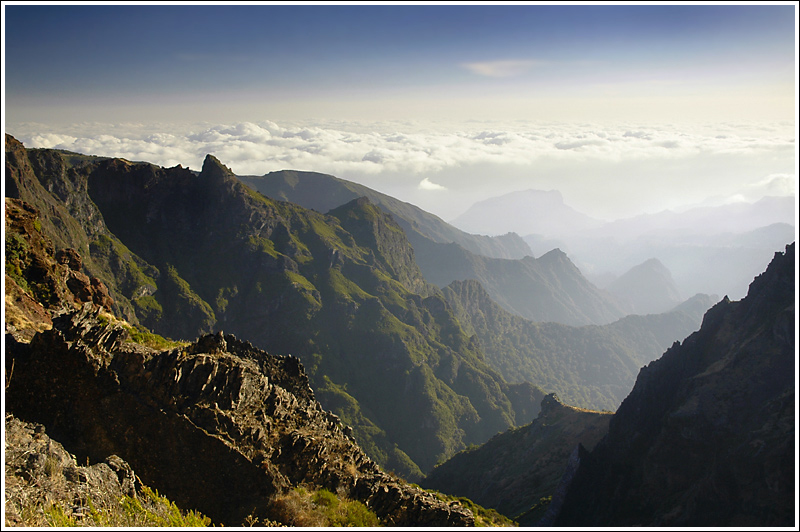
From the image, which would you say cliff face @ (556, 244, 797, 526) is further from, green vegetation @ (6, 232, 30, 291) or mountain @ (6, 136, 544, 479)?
mountain @ (6, 136, 544, 479)

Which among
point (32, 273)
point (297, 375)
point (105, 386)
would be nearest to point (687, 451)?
point (297, 375)

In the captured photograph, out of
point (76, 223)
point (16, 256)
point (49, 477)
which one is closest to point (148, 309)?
point (76, 223)

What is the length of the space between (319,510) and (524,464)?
70.3 metres

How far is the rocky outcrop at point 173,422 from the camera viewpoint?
65.2 feet

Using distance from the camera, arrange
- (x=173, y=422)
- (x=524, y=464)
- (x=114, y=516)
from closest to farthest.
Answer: (x=114, y=516), (x=173, y=422), (x=524, y=464)

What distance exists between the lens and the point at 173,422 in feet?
68.8

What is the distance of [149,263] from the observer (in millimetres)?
170250

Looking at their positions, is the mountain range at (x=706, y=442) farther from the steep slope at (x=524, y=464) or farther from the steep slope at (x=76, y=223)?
the steep slope at (x=76, y=223)

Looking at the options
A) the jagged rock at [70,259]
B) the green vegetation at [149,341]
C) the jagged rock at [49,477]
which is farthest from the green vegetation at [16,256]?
the jagged rock at [49,477]

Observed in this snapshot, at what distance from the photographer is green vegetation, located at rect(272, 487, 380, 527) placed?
20.7 meters

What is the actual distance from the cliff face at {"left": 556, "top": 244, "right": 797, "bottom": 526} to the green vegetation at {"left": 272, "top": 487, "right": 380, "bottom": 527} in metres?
34.3

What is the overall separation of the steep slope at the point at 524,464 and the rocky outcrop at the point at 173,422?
43.9 m

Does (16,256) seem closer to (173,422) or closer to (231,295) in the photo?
(173,422)

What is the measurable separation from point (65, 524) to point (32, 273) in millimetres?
36289
